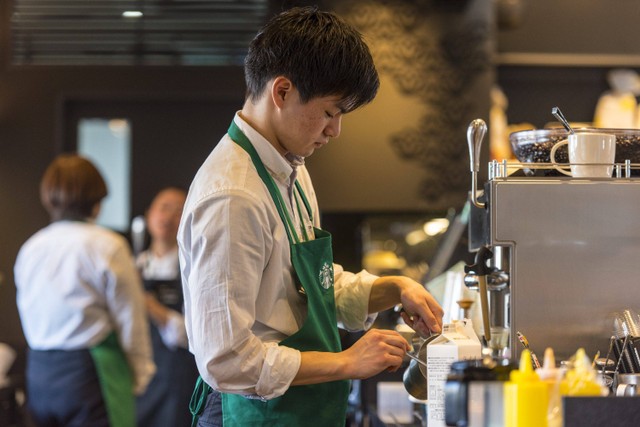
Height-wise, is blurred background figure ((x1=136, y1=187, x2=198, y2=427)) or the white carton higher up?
the white carton

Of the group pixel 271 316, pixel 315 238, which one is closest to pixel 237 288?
pixel 271 316

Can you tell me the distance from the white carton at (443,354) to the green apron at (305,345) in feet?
0.78

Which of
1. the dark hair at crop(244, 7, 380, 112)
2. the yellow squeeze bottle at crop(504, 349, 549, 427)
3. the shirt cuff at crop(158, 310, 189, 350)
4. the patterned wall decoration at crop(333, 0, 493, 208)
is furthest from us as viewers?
the patterned wall decoration at crop(333, 0, 493, 208)

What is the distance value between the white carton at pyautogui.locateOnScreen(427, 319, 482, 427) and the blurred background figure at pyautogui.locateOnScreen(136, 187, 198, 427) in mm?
3223

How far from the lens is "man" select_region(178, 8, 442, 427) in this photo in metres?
1.72

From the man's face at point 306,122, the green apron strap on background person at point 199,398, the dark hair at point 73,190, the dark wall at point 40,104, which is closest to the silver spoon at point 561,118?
the man's face at point 306,122

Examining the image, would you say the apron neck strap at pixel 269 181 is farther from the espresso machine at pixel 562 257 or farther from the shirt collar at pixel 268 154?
the espresso machine at pixel 562 257

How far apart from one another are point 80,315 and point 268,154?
2.00 m

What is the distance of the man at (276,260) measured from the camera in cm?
172

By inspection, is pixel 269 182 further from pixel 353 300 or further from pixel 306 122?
pixel 353 300

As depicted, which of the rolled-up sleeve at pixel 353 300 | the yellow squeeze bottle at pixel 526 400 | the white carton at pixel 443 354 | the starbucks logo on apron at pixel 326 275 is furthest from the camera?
the rolled-up sleeve at pixel 353 300

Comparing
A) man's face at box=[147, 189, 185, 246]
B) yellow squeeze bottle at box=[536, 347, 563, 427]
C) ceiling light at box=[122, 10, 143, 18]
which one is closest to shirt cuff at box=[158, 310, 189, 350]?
man's face at box=[147, 189, 185, 246]

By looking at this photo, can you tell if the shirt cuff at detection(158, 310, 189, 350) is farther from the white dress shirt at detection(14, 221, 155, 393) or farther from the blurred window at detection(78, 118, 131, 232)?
the blurred window at detection(78, 118, 131, 232)

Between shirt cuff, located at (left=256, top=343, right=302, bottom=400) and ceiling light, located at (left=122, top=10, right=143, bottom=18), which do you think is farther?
ceiling light, located at (left=122, top=10, right=143, bottom=18)
